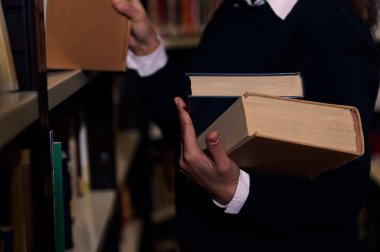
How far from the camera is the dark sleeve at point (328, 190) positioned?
0.94 m

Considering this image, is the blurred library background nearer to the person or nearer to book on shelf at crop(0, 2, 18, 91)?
book on shelf at crop(0, 2, 18, 91)

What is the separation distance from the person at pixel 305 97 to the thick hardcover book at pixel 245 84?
0.04 m

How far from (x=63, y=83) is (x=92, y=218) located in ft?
1.89

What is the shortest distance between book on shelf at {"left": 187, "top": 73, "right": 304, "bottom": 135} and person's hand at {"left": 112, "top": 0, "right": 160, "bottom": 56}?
0.27 metres

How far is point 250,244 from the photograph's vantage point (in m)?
1.12

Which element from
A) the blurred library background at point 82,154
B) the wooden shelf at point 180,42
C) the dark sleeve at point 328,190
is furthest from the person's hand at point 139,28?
the wooden shelf at point 180,42

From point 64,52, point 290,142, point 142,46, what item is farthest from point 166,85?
point 290,142

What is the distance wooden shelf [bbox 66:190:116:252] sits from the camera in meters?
1.28

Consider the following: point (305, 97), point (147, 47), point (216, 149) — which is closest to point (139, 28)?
point (147, 47)

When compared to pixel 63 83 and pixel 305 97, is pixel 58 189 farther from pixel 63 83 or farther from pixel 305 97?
pixel 305 97

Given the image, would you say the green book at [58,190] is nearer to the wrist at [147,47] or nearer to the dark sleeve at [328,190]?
the dark sleeve at [328,190]

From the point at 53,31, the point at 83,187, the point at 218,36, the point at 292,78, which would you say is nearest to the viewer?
the point at 292,78

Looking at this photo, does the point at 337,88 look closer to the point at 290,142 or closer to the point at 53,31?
the point at 290,142

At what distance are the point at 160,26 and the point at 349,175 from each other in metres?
1.70
